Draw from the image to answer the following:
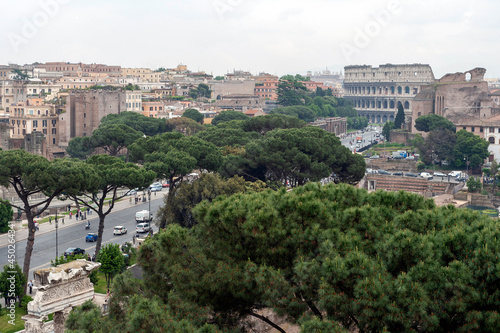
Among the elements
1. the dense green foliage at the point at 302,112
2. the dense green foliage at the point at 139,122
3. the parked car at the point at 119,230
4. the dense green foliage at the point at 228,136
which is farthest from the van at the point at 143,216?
the dense green foliage at the point at 302,112

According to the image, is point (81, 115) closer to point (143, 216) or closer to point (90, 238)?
point (143, 216)

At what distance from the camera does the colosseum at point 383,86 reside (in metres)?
118

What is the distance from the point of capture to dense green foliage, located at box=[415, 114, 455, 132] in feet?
188

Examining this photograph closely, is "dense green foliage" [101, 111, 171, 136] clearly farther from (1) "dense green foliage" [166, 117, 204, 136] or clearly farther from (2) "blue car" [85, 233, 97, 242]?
(2) "blue car" [85, 233, 97, 242]

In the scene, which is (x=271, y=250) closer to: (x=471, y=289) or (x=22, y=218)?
(x=471, y=289)

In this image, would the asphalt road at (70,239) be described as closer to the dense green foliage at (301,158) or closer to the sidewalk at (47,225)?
the sidewalk at (47,225)

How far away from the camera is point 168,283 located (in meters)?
13.3

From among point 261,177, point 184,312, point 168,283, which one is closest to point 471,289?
point 184,312

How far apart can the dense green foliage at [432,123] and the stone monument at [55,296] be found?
44.9 meters

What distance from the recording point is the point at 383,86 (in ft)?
405

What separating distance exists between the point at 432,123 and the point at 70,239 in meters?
36.5

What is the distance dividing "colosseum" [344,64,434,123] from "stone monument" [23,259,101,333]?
335ft

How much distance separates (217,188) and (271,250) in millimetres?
16495

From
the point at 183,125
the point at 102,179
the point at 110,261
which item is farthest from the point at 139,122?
the point at 110,261
